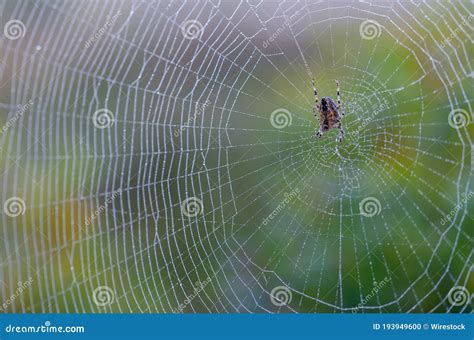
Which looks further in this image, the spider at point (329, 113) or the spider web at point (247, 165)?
the spider at point (329, 113)

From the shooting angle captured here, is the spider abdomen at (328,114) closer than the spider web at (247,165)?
No

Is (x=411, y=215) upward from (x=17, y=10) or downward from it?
downward

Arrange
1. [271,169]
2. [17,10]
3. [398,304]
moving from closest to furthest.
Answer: [17,10] < [398,304] < [271,169]

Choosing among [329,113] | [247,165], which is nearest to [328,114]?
[329,113]

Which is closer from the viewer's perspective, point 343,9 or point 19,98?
point 19,98

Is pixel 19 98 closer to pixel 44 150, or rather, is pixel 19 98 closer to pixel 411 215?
pixel 44 150

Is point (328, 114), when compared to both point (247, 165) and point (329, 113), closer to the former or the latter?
point (329, 113)

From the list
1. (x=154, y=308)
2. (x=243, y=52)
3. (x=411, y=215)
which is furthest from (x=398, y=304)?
(x=243, y=52)

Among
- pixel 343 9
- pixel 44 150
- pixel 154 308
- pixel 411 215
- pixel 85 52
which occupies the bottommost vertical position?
pixel 154 308
